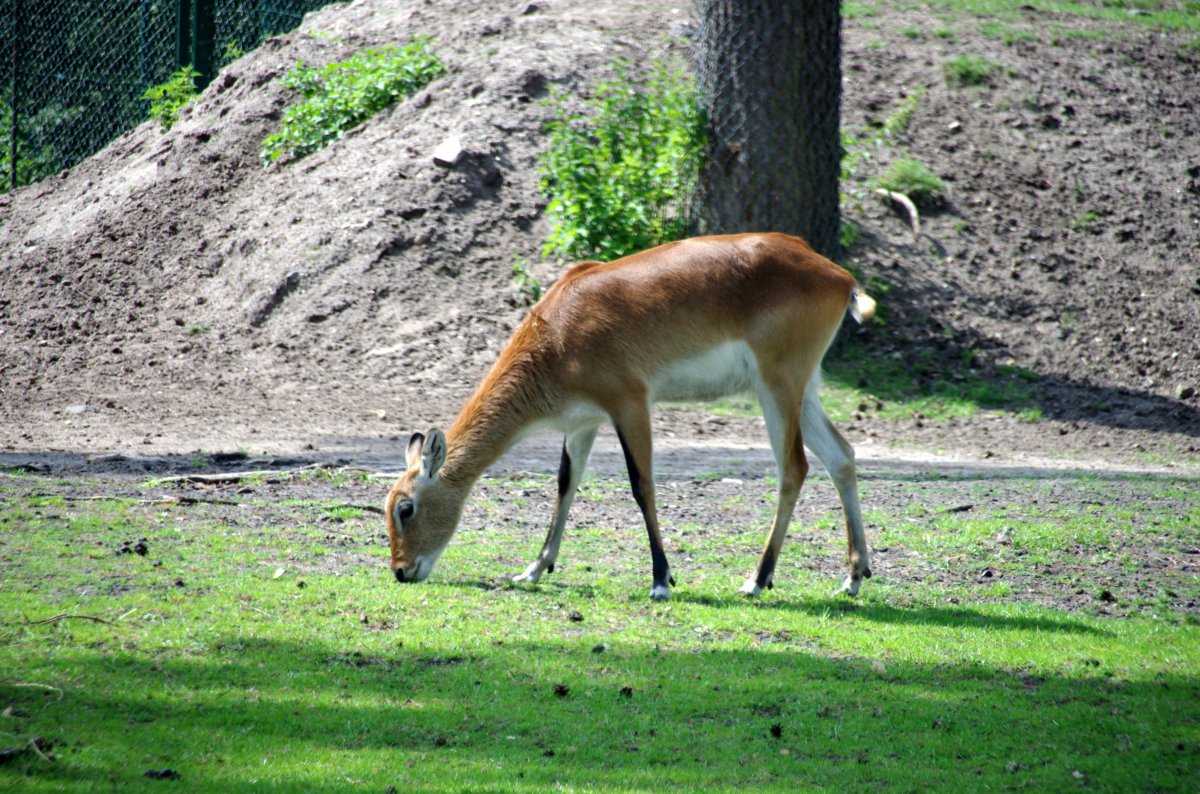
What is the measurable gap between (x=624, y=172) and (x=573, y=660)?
9.76 m

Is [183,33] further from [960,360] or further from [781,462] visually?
[781,462]

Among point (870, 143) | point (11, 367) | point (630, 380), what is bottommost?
point (11, 367)

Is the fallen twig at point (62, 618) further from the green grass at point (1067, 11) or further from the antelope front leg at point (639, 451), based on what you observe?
the green grass at point (1067, 11)

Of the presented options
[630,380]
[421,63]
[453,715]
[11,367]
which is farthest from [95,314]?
[453,715]

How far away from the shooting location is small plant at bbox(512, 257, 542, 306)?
14242mm

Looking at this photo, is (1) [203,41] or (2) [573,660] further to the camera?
(1) [203,41]

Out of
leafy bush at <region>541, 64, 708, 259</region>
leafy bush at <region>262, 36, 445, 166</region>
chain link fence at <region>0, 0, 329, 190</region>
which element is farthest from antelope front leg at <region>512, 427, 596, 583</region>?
chain link fence at <region>0, 0, 329, 190</region>

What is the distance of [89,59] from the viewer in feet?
67.3

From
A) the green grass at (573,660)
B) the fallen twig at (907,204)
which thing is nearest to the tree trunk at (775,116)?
the fallen twig at (907,204)

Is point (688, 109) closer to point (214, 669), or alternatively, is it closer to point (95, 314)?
point (95, 314)

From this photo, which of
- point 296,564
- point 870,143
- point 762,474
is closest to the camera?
point 296,564

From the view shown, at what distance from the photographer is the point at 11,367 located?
13.4 m

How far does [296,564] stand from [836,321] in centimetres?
368

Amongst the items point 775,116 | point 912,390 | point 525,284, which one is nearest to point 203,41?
point 525,284
